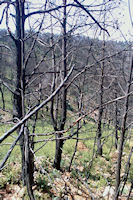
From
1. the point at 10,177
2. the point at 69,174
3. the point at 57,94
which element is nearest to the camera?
the point at 57,94

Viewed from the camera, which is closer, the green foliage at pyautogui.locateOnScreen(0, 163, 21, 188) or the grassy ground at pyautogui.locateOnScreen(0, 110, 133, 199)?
the grassy ground at pyautogui.locateOnScreen(0, 110, 133, 199)

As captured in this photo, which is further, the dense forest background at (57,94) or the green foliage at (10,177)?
the green foliage at (10,177)

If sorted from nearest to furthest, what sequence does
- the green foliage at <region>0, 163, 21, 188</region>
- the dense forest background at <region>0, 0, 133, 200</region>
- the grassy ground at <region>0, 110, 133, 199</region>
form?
the dense forest background at <region>0, 0, 133, 200</region> < the grassy ground at <region>0, 110, 133, 199</region> < the green foliage at <region>0, 163, 21, 188</region>

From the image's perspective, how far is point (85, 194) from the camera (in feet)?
13.5

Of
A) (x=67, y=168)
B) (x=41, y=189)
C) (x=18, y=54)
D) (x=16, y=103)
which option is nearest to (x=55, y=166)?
(x=67, y=168)

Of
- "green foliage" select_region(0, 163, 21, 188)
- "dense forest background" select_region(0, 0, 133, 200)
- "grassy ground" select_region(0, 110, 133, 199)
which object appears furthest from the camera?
"green foliage" select_region(0, 163, 21, 188)

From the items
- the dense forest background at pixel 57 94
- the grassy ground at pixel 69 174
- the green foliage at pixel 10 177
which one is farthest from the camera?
the green foliage at pixel 10 177

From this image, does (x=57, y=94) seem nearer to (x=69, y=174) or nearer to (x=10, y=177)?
(x=10, y=177)

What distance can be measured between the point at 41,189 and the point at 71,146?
14.5ft

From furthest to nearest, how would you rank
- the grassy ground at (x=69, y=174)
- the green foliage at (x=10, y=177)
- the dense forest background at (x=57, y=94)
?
the green foliage at (x=10, y=177), the grassy ground at (x=69, y=174), the dense forest background at (x=57, y=94)

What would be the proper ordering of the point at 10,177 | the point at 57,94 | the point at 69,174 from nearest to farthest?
the point at 57,94
the point at 10,177
the point at 69,174

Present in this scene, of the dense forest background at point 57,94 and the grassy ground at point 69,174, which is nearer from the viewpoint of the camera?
the dense forest background at point 57,94

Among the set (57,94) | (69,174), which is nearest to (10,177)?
(69,174)

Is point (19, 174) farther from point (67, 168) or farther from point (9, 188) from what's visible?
point (67, 168)
